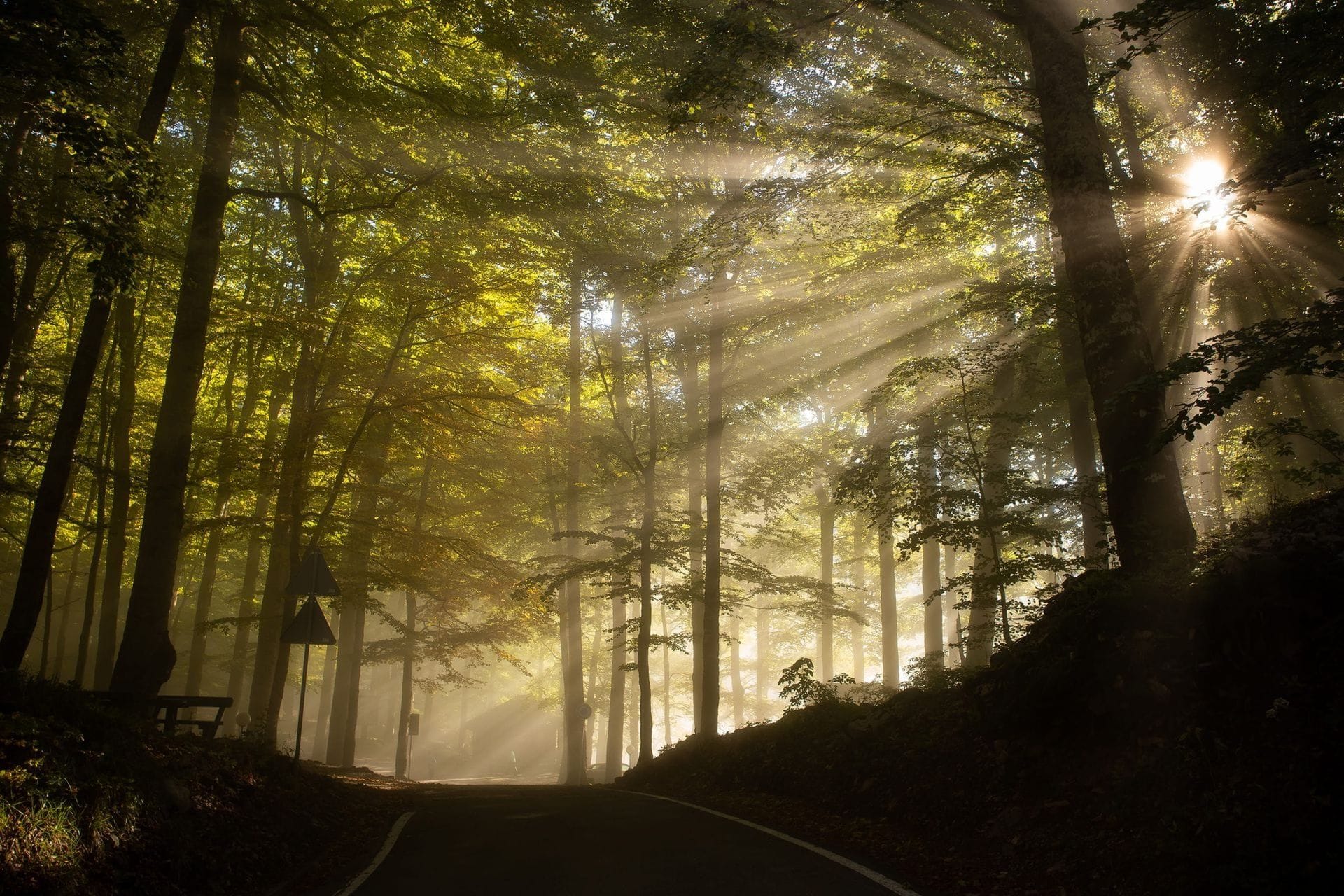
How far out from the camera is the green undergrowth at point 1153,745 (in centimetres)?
473

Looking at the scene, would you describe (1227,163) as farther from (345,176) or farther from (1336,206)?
(345,176)

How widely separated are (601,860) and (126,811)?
3.70m

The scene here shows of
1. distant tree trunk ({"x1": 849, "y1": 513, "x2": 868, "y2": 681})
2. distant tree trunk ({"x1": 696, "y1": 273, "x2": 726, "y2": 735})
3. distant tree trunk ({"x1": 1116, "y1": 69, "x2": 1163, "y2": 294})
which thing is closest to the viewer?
distant tree trunk ({"x1": 1116, "y1": 69, "x2": 1163, "y2": 294})

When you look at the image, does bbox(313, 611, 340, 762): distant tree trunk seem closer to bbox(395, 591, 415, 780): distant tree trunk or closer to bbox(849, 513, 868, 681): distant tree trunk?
bbox(395, 591, 415, 780): distant tree trunk

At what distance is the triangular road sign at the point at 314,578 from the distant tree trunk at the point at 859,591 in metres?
16.1

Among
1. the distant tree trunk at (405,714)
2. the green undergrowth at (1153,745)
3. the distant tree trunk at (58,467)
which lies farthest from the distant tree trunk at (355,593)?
the green undergrowth at (1153,745)

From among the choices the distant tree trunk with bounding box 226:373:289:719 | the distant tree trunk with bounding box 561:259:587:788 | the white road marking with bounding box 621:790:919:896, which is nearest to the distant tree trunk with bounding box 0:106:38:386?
the distant tree trunk with bounding box 226:373:289:719

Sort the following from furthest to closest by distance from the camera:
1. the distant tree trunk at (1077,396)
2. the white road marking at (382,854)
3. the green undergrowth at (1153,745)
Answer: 1. the distant tree trunk at (1077,396)
2. the white road marking at (382,854)
3. the green undergrowth at (1153,745)

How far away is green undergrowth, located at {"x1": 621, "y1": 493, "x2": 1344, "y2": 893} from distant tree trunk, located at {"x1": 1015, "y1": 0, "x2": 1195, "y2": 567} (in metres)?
0.58

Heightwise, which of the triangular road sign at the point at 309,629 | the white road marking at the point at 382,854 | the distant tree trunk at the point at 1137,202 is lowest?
the white road marking at the point at 382,854

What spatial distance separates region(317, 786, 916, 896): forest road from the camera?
5738mm

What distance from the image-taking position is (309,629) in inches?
404

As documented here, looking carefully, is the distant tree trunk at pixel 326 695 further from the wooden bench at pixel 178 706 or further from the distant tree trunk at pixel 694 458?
the wooden bench at pixel 178 706

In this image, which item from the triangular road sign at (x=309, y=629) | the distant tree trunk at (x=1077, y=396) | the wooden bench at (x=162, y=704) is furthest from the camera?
the distant tree trunk at (x=1077, y=396)
